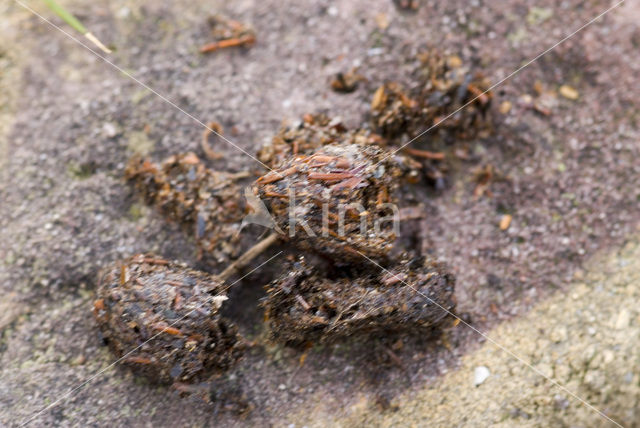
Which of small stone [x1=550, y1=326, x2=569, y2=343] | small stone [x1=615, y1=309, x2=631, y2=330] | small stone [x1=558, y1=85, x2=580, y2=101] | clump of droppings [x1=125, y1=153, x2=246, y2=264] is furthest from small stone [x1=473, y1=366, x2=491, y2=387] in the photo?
small stone [x1=558, y1=85, x2=580, y2=101]

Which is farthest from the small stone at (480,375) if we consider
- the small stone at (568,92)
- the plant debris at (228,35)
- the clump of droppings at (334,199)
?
the plant debris at (228,35)

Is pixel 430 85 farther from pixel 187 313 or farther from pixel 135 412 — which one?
pixel 135 412

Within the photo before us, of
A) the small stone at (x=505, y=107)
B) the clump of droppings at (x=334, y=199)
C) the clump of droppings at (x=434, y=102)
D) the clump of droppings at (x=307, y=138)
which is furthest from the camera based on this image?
the small stone at (x=505, y=107)

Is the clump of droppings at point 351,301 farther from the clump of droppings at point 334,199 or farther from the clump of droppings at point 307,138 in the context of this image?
the clump of droppings at point 307,138

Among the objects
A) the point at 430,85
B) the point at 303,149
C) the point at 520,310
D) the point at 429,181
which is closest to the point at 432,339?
the point at 520,310

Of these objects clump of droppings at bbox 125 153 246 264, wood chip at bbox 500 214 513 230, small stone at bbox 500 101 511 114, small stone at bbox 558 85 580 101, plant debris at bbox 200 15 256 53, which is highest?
plant debris at bbox 200 15 256 53

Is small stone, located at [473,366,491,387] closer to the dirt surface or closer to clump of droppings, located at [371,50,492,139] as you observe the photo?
the dirt surface
